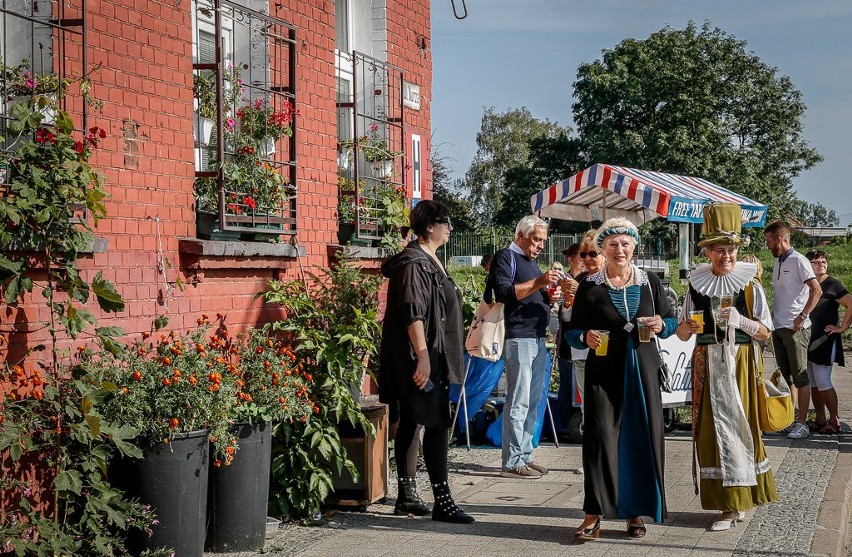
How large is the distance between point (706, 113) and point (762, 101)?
14.3 ft

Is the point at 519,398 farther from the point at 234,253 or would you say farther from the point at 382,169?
the point at 234,253

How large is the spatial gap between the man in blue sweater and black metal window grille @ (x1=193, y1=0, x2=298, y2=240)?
5.96 feet

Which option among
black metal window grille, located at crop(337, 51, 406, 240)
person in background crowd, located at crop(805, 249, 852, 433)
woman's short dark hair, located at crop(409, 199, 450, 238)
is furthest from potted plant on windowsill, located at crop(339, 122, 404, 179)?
person in background crowd, located at crop(805, 249, 852, 433)

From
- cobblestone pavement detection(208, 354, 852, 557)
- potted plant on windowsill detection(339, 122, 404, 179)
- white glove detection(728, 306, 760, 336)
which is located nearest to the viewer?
cobblestone pavement detection(208, 354, 852, 557)

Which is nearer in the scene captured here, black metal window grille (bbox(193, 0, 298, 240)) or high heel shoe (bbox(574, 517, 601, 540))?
high heel shoe (bbox(574, 517, 601, 540))

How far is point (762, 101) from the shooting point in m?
53.9

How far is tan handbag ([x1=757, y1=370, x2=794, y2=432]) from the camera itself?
7.04 m

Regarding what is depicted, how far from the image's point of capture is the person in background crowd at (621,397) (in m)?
6.66

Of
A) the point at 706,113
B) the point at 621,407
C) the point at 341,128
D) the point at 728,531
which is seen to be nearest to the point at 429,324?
the point at 621,407

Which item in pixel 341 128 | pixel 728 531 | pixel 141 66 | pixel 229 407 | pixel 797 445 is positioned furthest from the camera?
pixel 797 445

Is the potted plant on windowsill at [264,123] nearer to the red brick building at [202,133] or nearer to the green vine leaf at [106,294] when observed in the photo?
the red brick building at [202,133]

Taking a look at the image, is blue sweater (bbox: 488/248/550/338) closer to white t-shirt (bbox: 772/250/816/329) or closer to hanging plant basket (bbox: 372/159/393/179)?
hanging plant basket (bbox: 372/159/393/179)

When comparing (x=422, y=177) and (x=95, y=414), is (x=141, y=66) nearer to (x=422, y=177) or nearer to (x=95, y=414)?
(x=95, y=414)

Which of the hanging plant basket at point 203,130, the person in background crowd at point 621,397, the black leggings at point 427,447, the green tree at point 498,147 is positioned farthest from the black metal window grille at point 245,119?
the green tree at point 498,147
